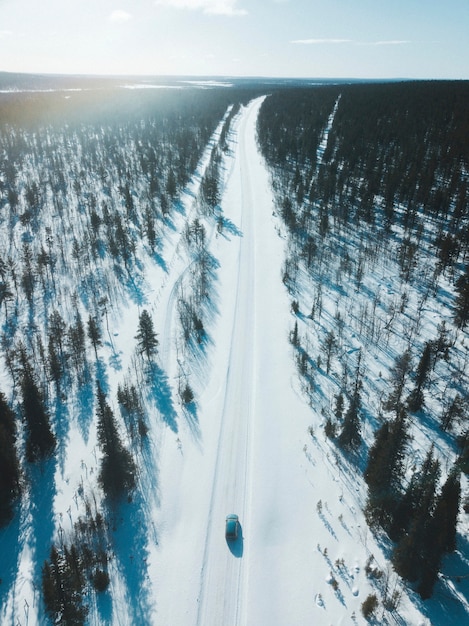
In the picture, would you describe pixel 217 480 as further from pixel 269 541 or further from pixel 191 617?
pixel 191 617

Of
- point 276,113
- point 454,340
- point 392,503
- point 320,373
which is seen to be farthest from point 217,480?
point 276,113

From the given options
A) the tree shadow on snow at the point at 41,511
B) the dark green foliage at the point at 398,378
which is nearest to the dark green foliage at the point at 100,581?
the tree shadow on snow at the point at 41,511

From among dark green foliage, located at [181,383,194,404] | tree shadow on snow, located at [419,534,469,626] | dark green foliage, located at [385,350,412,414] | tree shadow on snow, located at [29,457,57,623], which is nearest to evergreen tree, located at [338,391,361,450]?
dark green foliage, located at [385,350,412,414]

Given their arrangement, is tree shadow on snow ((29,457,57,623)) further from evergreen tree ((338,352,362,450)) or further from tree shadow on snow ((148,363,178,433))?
Answer: evergreen tree ((338,352,362,450))

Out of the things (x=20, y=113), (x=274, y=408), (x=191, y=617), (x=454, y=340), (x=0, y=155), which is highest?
(x=20, y=113)

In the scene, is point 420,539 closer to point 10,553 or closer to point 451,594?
point 451,594

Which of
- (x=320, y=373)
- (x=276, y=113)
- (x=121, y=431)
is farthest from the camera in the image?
(x=276, y=113)

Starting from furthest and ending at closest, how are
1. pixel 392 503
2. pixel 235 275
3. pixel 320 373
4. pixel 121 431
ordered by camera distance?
1. pixel 235 275
2. pixel 320 373
3. pixel 121 431
4. pixel 392 503
